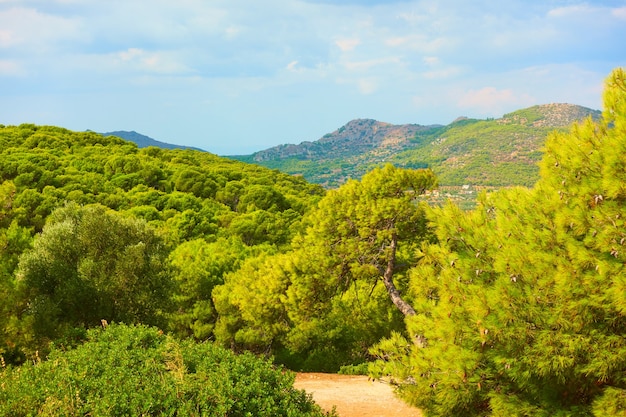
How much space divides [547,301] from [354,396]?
9.50m

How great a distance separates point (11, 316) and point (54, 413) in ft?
21.3

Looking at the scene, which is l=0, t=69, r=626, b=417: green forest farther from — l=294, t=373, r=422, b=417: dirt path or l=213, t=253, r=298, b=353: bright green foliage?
l=294, t=373, r=422, b=417: dirt path

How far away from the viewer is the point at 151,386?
22.2ft

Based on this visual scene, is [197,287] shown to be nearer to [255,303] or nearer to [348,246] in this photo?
[255,303]

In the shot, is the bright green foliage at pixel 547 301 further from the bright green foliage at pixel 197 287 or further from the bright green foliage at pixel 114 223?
the bright green foliage at pixel 197 287

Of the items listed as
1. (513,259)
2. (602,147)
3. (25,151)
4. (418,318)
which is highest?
(25,151)

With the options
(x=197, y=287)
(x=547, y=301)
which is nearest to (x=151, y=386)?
(x=547, y=301)

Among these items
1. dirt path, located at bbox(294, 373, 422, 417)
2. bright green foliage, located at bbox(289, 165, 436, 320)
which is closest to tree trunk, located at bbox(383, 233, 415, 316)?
bright green foliage, located at bbox(289, 165, 436, 320)

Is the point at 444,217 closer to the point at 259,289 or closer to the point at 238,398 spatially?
the point at 238,398

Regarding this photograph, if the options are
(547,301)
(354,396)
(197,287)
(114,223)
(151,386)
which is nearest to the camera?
(547,301)

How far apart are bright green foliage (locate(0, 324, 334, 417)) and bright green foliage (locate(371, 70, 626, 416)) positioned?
7.52 ft

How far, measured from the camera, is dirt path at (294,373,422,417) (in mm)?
12891

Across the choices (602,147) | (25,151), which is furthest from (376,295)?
(25,151)

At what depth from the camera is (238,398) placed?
675cm
